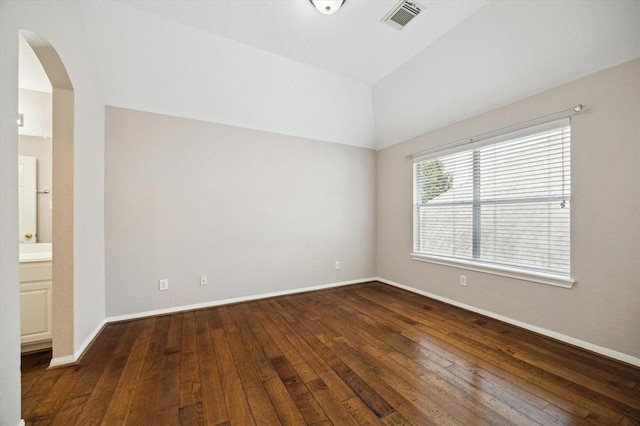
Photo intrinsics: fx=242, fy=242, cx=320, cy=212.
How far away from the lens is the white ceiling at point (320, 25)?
2.23m

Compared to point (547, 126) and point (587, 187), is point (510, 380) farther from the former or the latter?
point (547, 126)

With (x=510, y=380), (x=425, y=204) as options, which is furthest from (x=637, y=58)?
(x=510, y=380)

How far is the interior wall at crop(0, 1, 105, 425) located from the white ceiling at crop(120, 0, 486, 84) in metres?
0.83

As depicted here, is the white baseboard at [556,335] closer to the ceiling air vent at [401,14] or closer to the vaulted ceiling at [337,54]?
the vaulted ceiling at [337,54]

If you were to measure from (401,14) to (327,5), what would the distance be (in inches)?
29.0

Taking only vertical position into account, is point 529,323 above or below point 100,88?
below

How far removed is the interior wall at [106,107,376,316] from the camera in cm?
277

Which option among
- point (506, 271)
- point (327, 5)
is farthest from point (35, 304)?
point (506, 271)

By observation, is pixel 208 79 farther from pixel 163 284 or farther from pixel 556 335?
pixel 556 335

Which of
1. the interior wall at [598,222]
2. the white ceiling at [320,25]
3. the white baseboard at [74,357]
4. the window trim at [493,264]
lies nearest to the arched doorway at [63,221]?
the white baseboard at [74,357]

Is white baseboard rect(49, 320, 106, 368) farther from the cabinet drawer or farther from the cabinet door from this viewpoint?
the cabinet drawer

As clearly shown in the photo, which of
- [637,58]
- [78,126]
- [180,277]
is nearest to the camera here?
[637,58]

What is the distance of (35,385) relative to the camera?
5.47 feet

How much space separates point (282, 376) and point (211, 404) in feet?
1.58
